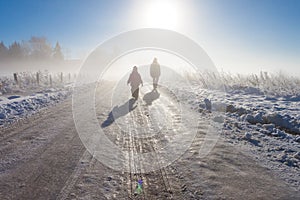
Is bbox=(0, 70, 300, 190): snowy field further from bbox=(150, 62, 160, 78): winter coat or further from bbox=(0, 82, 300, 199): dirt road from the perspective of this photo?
bbox=(150, 62, 160, 78): winter coat

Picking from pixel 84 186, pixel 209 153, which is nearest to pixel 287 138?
pixel 209 153

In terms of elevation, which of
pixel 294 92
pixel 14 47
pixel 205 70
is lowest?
pixel 294 92

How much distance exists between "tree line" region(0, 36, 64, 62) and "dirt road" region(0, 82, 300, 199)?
82473mm

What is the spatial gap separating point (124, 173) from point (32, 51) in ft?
303

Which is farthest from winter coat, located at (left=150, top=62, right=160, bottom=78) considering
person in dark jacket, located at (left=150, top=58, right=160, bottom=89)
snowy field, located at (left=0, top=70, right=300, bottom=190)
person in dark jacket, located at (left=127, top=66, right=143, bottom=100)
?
snowy field, located at (left=0, top=70, right=300, bottom=190)

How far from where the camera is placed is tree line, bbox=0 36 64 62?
7506 centimetres

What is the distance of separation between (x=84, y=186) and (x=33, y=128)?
13.9 ft

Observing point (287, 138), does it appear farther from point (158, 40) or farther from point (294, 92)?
point (158, 40)

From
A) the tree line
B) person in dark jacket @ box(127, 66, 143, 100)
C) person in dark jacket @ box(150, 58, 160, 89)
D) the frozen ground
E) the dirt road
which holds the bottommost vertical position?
the dirt road

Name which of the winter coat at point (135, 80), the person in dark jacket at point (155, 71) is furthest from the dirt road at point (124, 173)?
the person in dark jacket at point (155, 71)

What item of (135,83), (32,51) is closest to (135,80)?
(135,83)

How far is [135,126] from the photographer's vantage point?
22.1ft

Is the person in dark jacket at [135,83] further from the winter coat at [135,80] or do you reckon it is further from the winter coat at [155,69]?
the winter coat at [155,69]

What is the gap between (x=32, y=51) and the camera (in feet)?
265
